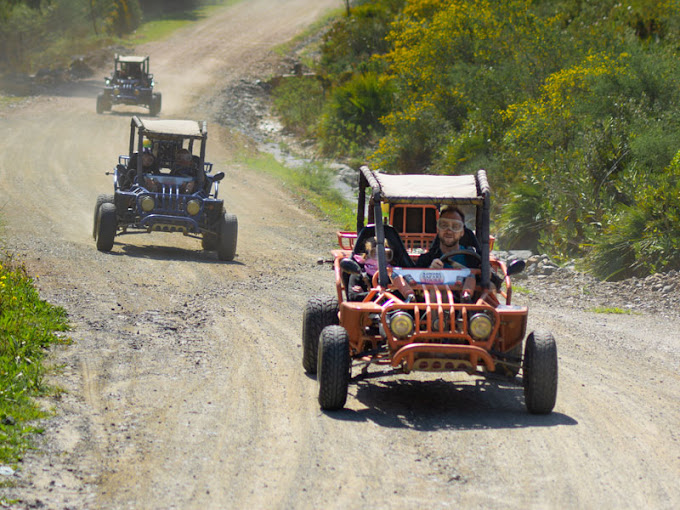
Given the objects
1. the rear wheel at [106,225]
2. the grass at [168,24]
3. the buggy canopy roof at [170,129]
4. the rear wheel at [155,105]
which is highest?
the grass at [168,24]

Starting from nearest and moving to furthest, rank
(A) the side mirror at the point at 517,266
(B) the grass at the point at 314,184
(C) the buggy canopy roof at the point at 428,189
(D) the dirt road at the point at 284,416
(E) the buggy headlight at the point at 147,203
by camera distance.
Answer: (D) the dirt road at the point at 284,416
(A) the side mirror at the point at 517,266
(C) the buggy canopy roof at the point at 428,189
(E) the buggy headlight at the point at 147,203
(B) the grass at the point at 314,184

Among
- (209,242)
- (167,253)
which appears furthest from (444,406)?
(209,242)

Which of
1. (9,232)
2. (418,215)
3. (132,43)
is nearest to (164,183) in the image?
(9,232)

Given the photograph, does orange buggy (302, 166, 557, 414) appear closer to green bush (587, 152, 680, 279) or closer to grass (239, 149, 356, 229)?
green bush (587, 152, 680, 279)

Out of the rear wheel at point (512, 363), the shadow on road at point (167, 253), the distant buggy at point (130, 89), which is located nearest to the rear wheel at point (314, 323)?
the rear wheel at point (512, 363)

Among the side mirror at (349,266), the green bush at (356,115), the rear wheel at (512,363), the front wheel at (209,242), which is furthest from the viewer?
the green bush at (356,115)

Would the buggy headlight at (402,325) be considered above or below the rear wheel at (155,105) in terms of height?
below

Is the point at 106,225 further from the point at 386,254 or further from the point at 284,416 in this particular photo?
the point at 284,416

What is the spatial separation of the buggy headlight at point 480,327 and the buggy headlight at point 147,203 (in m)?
9.38

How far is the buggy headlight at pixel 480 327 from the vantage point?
7.04 m

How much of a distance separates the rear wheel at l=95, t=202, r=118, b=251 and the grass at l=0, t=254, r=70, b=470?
150 inches

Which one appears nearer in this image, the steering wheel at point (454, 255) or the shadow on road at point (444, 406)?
the shadow on road at point (444, 406)

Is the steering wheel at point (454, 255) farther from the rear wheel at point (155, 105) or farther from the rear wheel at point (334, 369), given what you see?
the rear wheel at point (155, 105)

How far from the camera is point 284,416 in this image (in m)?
7.07
